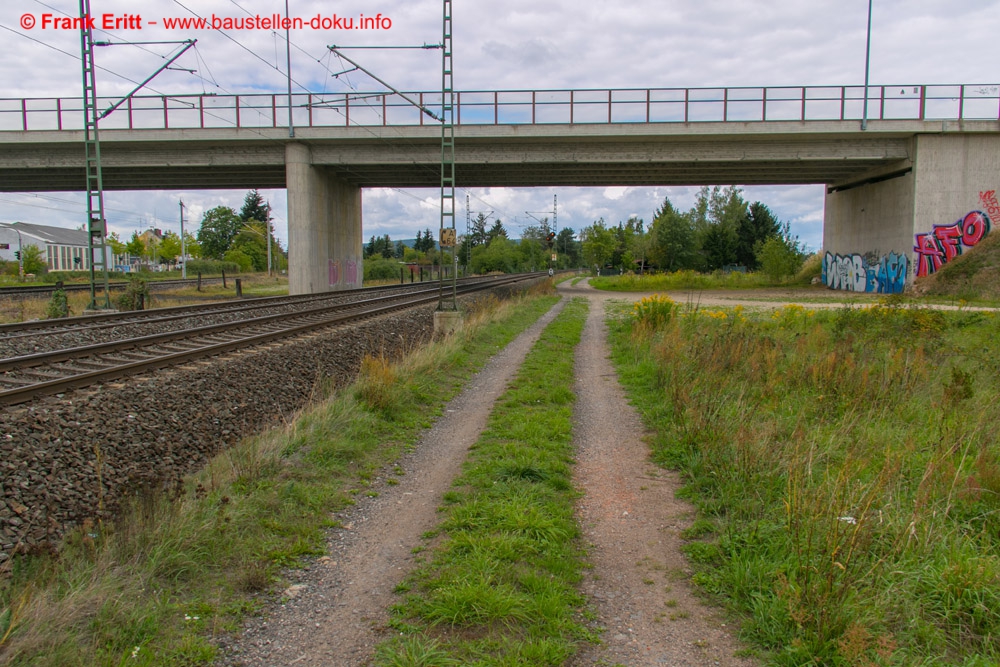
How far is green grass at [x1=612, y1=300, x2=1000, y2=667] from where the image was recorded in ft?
10.9

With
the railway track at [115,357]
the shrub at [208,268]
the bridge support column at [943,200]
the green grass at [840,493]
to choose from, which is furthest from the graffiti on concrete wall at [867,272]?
the shrub at [208,268]

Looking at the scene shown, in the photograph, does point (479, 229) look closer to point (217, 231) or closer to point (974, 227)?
point (217, 231)

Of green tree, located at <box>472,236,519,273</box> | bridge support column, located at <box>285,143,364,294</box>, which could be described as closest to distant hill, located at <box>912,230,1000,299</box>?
bridge support column, located at <box>285,143,364,294</box>

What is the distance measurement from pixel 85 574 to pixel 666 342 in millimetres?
9912

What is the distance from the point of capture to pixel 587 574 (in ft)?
13.9

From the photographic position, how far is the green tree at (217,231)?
113625 mm

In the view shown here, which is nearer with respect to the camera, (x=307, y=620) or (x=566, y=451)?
(x=307, y=620)

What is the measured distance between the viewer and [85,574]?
3.92 meters

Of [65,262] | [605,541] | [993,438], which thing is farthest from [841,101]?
[65,262]

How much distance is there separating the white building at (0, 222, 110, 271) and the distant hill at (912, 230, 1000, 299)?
9559cm

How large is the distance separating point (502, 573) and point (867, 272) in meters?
38.0

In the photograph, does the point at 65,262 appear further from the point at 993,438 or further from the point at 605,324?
the point at 993,438

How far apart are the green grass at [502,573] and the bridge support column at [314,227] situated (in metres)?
28.3

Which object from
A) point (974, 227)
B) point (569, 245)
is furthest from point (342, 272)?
point (569, 245)
